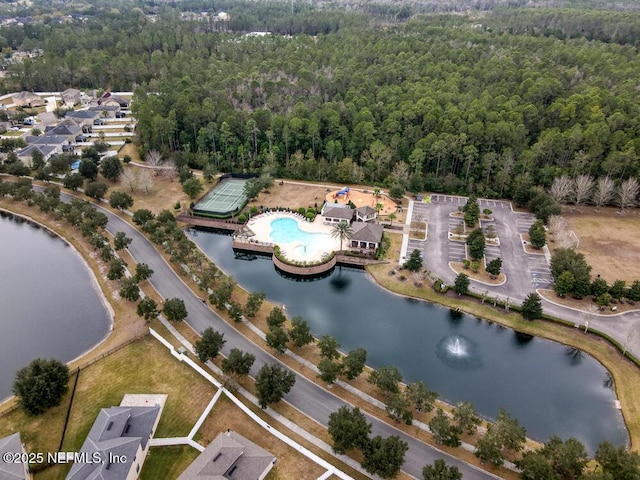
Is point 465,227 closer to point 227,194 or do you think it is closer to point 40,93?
point 227,194

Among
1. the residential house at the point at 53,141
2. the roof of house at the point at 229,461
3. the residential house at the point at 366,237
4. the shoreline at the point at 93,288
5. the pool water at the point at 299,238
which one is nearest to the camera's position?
the roof of house at the point at 229,461

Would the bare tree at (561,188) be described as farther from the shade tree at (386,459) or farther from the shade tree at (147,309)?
the shade tree at (147,309)

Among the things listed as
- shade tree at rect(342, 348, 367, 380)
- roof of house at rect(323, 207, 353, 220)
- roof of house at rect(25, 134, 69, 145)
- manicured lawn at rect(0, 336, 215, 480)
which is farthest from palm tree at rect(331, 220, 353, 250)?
roof of house at rect(25, 134, 69, 145)

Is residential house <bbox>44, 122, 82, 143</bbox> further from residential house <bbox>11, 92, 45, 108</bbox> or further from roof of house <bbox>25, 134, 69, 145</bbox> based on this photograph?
residential house <bbox>11, 92, 45, 108</bbox>

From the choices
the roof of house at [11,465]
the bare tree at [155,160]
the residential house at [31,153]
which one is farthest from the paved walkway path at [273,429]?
the residential house at [31,153]

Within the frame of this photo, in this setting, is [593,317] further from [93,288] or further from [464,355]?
A: [93,288]

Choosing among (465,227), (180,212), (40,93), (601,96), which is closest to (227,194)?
(180,212)

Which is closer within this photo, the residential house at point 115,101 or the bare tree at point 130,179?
the bare tree at point 130,179
